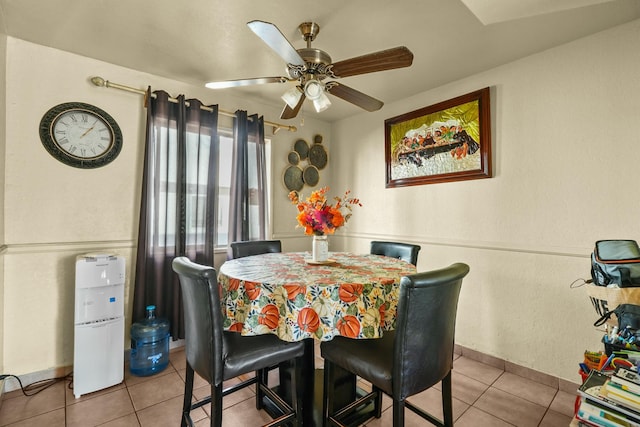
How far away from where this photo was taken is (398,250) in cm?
239

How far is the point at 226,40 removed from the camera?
6.68 feet

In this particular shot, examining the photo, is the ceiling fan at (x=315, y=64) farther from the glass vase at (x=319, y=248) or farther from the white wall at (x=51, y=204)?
the white wall at (x=51, y=204)

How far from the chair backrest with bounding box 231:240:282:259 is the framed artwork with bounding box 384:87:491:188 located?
148 centimetres

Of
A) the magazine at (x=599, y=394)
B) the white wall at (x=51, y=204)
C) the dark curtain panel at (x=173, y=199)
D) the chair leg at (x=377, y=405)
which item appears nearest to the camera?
the magazine at (x=599, y=394)

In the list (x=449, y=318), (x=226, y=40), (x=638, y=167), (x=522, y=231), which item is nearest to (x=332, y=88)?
(x=226, y=40)

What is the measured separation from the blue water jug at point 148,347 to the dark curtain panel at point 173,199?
5.3 inches

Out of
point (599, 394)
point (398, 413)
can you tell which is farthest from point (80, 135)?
point (599, 394)

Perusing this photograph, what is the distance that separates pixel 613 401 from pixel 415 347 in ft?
2.01

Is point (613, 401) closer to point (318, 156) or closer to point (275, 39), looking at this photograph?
point (275, 39)

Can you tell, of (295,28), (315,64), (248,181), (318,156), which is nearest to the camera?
(315,64)

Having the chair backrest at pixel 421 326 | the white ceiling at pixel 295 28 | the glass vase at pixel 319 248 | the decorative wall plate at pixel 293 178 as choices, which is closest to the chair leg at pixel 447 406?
the chair backrest at pixel 421 326

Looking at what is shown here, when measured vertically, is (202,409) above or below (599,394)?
below

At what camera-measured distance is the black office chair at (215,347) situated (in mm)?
1259

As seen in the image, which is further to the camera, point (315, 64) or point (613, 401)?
point (315, 64)
